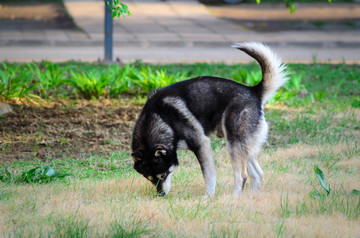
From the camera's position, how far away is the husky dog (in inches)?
189

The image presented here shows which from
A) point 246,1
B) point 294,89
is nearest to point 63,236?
point 294,89

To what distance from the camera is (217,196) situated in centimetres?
474

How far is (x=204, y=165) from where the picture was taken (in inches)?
192

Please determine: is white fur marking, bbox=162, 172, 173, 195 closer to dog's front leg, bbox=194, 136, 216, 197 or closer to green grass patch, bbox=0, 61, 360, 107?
dog's front leg, bbox=194, 136, 216, 197

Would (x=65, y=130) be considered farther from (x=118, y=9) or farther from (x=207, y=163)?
(x=207, y=163)

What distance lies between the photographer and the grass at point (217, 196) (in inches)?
154

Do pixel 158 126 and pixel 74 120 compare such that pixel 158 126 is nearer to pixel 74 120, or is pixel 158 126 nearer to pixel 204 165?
pixel 204 165

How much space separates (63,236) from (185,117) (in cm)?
171

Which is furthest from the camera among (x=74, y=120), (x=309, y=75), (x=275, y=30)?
(x=275, y=30)

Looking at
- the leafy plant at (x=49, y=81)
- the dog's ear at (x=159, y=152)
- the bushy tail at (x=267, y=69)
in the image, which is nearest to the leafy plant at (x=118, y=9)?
the bushy tail at (x=267, y=69)

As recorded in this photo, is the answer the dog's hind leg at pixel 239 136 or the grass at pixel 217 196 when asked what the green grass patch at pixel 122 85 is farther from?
the dog's hind leg at pixel 239 136

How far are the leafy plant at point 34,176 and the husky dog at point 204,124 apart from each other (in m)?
0.92

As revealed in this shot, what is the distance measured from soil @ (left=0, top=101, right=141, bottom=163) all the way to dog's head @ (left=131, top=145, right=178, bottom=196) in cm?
172

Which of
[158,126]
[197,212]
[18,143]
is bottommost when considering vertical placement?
[18,143]
